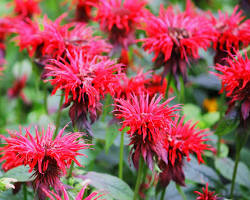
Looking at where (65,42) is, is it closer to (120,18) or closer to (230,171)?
(120,18)

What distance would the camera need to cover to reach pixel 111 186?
1.10 metres

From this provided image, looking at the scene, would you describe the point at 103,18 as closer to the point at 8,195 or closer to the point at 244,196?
the point at 8,195

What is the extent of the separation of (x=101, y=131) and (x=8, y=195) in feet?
1.37

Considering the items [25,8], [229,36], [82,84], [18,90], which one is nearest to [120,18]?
[229,36]

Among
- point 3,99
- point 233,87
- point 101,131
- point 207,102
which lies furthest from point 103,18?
point 3,99

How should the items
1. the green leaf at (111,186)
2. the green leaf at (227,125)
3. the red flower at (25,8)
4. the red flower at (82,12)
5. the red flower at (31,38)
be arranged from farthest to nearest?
the red flower at (25,8) < the red flower at (82,12) < the red flower at (31,38) < the green leaf at (227,125) < the green leaf at (111,186)

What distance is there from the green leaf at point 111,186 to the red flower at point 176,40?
1.29ft

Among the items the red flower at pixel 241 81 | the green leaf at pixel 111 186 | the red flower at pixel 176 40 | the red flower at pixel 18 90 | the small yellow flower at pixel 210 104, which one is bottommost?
the green leaf at pixel 111 186

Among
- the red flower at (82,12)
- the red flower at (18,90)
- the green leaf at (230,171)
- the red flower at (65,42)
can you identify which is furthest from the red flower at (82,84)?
the red flower at (18,90)

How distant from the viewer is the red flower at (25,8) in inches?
76.6

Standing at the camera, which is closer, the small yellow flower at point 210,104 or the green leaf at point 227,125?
the green leaf at point 227,125

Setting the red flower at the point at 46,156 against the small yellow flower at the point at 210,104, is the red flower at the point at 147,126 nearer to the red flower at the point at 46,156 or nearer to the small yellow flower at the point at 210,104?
the red flower at the point at 46,156

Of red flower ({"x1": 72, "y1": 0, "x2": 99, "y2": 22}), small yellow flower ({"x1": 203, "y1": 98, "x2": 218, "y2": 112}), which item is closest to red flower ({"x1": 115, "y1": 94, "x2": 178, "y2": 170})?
red flower ({"x1": 72, "y1": 0, "x2": 99, "y2": 22})

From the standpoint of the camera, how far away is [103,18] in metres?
1.41
